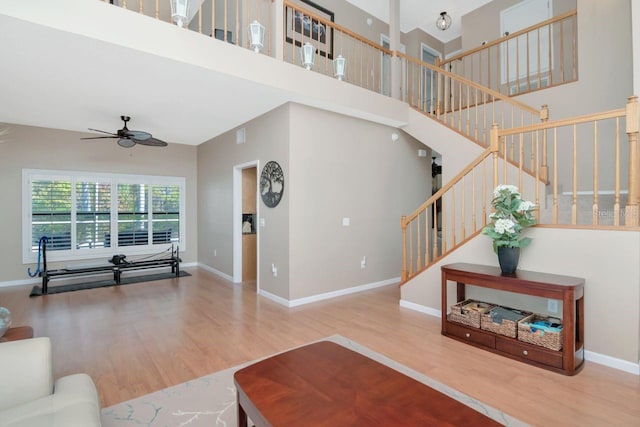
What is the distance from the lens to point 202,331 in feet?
11.6

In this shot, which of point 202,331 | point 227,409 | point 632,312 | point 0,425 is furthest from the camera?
point 202,331

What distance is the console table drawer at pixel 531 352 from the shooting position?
262 centimetres

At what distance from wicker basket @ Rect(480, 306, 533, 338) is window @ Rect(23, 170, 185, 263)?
21.1 feet

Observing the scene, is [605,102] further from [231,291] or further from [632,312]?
[231,291]

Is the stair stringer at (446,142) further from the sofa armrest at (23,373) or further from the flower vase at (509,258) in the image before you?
the sofa armrest at (23,373)

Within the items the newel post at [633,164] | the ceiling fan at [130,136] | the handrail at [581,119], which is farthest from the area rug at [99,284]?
the newel post at [633,164]

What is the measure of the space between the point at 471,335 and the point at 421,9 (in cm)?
661

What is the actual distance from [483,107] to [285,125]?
328cm

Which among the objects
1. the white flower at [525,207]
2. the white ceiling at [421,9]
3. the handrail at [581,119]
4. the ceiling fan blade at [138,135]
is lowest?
the white flower at [525,207]

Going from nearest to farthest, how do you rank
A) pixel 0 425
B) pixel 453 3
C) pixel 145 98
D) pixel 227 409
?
pixel 0 425, pixel 227 409, pixel 145 98, pixel 453 3

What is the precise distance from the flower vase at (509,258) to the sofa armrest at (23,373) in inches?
138

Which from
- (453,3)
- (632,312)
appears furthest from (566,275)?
(453,3)

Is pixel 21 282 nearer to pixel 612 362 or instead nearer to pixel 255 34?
pixel 255 34

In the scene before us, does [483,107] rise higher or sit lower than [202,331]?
higher
